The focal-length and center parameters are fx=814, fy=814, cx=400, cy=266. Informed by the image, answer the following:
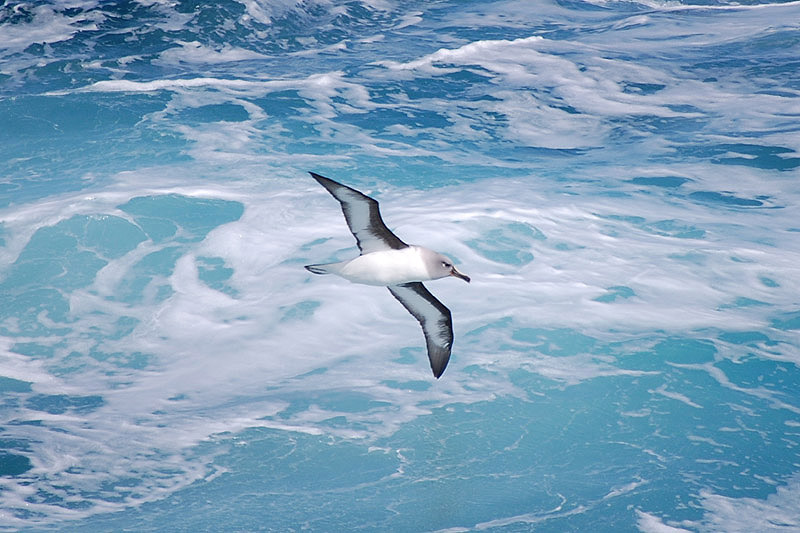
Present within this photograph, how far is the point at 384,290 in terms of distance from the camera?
15.5 m

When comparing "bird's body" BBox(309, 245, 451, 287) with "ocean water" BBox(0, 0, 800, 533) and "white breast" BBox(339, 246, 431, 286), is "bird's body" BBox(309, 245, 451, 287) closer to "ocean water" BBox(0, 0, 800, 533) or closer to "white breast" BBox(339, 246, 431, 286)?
"white breast" BBox(339, 246, 431, 286)

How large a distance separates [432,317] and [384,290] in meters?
5.85

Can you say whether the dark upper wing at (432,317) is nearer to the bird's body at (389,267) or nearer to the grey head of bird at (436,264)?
the bird's body at (389,267)

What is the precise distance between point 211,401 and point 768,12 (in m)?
30.6

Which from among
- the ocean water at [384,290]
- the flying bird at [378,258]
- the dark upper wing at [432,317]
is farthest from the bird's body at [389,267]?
the ocean water at [384,290]

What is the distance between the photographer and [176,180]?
62.2 ft

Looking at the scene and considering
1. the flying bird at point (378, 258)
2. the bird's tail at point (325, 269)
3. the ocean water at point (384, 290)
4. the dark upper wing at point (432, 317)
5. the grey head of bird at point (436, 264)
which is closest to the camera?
the bird's tail at point (325, 269)

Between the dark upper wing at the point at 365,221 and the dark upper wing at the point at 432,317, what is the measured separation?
0.69 m

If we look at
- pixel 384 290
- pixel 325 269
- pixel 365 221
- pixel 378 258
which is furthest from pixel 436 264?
pixel 384 290

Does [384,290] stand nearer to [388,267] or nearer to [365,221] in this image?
[388,267]

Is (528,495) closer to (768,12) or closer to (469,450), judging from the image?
(469,450)

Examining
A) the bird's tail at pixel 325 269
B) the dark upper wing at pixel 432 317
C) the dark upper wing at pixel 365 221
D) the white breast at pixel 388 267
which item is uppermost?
the dark upper wing at pixel 365 221

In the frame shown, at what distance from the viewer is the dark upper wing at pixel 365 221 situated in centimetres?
819

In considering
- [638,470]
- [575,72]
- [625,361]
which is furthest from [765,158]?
[638,470]
